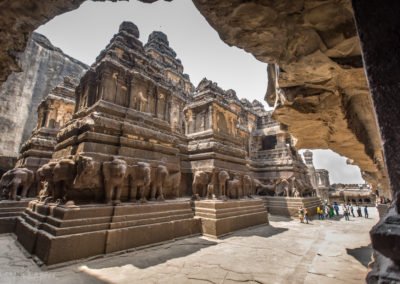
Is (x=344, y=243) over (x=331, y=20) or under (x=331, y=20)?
under

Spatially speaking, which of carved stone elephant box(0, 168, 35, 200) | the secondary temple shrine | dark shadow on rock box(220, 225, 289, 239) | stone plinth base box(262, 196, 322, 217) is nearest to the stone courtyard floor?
the secondary temple shrine

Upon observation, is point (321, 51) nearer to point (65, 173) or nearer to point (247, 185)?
point (65, 173)

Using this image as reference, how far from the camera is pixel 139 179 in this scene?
646 centimetres

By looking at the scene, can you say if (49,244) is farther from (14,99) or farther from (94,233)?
(14,99)

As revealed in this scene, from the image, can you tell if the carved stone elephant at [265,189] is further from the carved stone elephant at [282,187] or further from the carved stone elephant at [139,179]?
the carved stone elephant at [139,179]

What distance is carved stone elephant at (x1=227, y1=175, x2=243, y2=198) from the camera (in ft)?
30.3

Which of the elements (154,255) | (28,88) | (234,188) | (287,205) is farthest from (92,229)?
(28,88)

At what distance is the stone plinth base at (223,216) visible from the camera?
290 inches

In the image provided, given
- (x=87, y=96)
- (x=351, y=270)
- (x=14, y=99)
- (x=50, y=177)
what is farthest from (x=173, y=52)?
(x=351, y=270)

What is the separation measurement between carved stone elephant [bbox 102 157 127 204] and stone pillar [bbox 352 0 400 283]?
5698 mm

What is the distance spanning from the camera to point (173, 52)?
86.1 feet

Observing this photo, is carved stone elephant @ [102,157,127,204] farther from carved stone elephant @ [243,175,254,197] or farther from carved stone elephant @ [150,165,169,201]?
carved stone elephant @ [243,175,254,197]

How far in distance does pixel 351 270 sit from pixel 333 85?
383 centimetres

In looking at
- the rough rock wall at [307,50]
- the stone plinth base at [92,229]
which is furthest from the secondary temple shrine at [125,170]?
the rough rock wall at [307,50]
